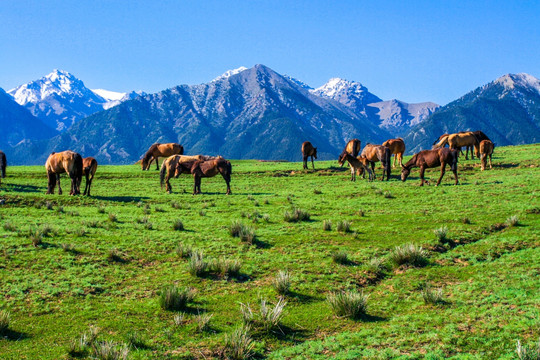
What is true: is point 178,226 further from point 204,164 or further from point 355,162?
point 355,162

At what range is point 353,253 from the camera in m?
13.3

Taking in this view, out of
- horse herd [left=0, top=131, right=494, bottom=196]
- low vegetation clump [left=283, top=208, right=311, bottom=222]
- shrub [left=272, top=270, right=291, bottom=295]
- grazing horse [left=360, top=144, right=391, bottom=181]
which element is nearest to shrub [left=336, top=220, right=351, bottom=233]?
low vegetation clump [left=283, top=208, right=311, bottom=222]

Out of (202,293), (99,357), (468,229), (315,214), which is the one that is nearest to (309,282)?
(202,293)

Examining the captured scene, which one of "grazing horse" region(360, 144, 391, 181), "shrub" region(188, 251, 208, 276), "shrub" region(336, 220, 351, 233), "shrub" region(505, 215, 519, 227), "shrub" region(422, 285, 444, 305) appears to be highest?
"grazing horse" region(360, 144, 391, 181)

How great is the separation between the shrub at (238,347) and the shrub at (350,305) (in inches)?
93.4

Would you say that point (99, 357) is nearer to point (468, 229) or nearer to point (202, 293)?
point (202, 293)

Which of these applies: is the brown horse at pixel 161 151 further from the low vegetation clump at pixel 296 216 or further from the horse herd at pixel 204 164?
the low vegetation clump at pixel 296 216

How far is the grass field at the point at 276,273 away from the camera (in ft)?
25.1

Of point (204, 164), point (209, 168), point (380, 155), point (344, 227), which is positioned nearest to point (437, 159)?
point (380, 155)

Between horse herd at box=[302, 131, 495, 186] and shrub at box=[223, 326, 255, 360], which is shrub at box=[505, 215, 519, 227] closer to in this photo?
horse herd at box=[302, 131, 495, 186]

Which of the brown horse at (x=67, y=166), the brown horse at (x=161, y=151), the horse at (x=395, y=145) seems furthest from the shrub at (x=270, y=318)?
the brown horse at (x=161, y=151)

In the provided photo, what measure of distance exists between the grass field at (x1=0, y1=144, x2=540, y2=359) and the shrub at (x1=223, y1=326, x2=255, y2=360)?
0.10 metres

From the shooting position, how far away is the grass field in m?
7.64

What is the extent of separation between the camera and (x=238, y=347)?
724cm
